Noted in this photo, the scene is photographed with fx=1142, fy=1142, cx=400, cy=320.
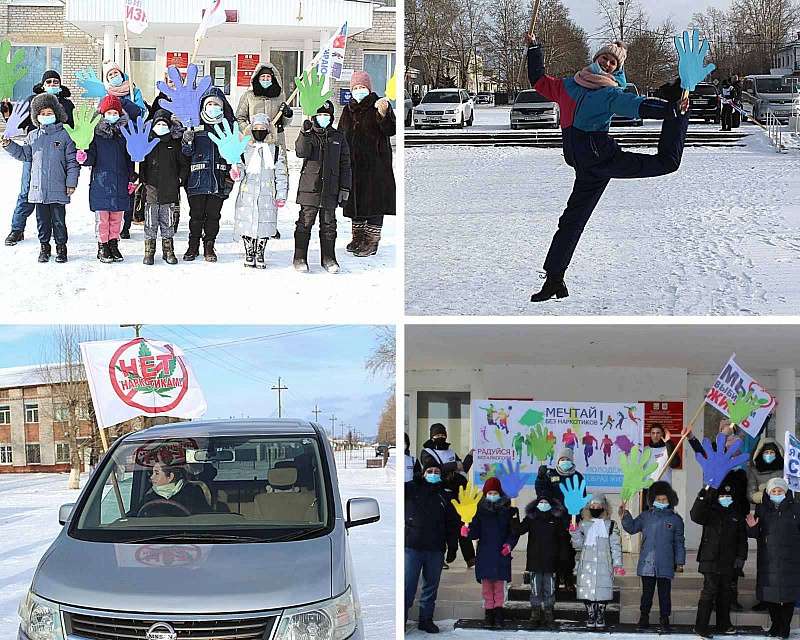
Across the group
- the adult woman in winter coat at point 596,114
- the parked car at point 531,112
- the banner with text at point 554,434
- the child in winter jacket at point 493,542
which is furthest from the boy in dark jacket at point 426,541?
the parked car at point 531,112

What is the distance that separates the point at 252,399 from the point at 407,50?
59.2ft

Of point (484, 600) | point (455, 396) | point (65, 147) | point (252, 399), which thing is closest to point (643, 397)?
point (455, 396)

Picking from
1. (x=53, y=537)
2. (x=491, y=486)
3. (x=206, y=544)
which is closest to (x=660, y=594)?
(x=491, y=486)

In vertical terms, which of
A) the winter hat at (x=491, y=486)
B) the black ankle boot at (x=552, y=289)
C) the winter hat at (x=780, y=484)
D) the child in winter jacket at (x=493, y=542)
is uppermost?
the black ankle boot at (x=552, y=289)

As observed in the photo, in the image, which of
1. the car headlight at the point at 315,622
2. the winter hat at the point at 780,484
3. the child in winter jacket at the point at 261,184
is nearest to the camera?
the car headlight at the point at 315,622

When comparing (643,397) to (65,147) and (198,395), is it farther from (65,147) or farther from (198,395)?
(65,147)

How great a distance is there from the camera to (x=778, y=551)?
891 centimetres

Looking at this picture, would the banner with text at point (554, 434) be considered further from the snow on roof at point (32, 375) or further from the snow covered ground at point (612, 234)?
the snow on roof at point (32, 375)

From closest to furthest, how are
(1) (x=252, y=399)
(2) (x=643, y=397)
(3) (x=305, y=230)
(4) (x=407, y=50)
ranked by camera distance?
(3) (x=305, y=230), (4) (x=407, y=50), (2) (x=643, y=397), (1) (x=252, y=399)

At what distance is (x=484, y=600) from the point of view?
31.3ft

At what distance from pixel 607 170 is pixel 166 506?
488 cm

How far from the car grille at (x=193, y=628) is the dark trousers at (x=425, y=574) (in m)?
4.65

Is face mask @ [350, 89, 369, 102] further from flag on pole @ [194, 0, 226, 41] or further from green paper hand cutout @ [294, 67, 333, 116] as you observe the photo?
flag on pole @ [194, 0, 226, 41]

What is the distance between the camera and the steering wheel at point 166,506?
5.59 meters
